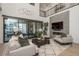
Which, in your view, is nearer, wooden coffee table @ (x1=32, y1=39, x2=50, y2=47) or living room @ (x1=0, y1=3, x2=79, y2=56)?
living room @ (x1=0, y1=3, x2=79, y2=56)

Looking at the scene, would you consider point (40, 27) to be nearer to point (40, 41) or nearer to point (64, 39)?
point (40, 41)

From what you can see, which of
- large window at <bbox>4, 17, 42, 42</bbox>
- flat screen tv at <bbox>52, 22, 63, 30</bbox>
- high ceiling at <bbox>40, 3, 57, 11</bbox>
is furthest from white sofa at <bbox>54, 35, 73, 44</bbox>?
high ceiling at <bbox>40, 3, 57, 11</bbox>

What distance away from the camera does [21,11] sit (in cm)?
260

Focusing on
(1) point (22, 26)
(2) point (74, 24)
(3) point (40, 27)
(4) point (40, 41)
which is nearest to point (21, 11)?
(1) point (22, 26)

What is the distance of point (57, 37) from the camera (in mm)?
2686

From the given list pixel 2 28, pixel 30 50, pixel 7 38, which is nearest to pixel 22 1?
pixel 2 28

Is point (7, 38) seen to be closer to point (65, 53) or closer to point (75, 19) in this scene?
point (65, 53)

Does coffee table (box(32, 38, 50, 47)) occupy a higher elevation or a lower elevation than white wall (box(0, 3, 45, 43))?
lower

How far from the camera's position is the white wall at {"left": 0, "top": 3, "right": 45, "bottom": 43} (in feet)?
8.21

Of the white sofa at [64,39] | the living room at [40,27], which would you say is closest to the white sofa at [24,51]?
the living room at [40,27]

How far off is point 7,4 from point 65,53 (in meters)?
1.85

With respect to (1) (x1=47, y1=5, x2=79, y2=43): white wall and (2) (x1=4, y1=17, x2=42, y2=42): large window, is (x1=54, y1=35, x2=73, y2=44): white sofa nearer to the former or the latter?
(1) (x1=47, y1=5, x2=79, y2=43): white wall

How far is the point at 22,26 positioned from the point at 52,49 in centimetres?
94

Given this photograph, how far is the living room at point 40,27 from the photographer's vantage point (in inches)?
99.0
